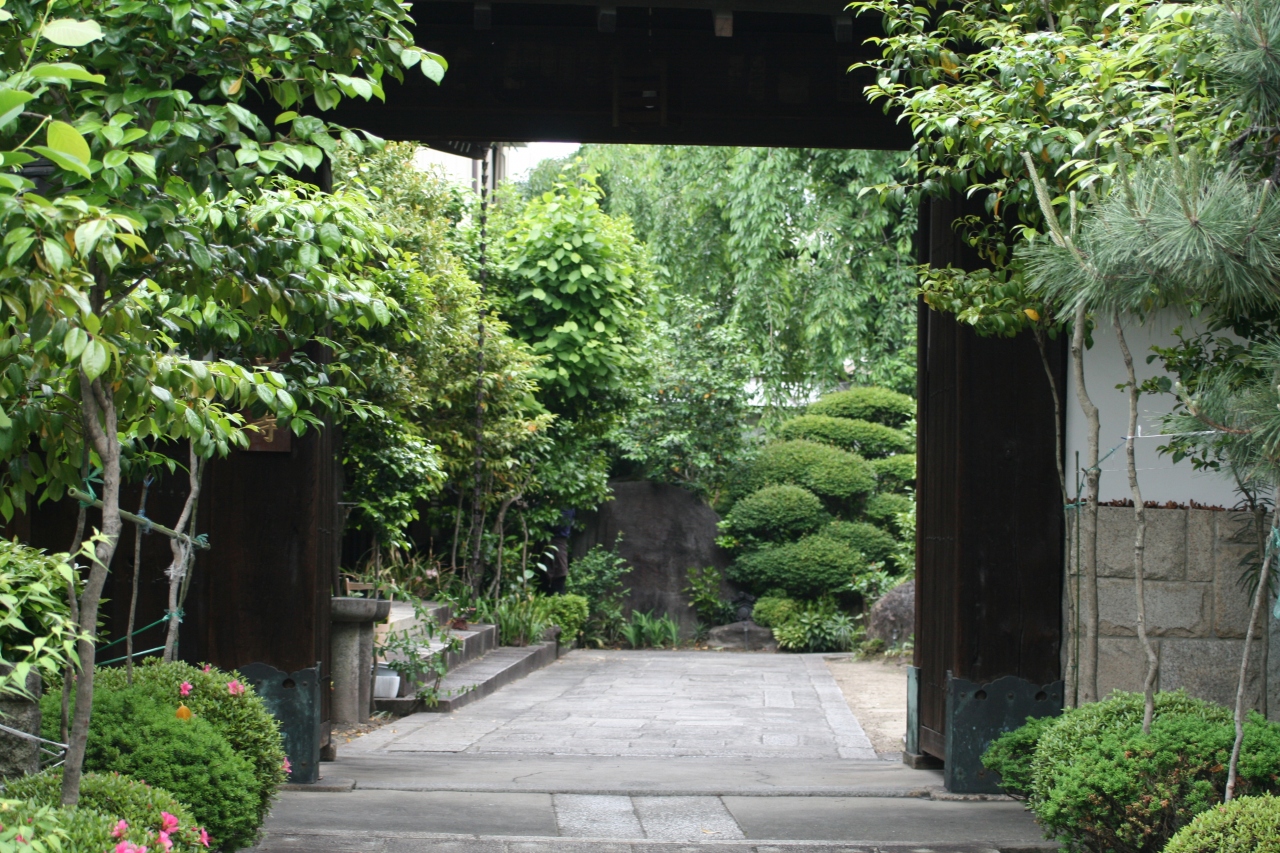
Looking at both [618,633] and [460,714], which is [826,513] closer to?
[618,633]

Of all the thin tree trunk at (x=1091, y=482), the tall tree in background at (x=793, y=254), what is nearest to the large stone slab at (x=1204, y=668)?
the thin tree trunk at (x=1091, y=482)

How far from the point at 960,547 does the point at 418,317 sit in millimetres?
4234

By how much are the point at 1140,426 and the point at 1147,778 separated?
2.27 metres

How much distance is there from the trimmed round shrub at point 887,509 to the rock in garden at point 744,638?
80.4 inches

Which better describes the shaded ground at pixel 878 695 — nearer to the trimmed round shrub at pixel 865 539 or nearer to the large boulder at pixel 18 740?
the trimmed round shrub at pixel 865 539

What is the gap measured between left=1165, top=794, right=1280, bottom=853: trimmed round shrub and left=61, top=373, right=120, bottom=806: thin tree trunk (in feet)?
8.89

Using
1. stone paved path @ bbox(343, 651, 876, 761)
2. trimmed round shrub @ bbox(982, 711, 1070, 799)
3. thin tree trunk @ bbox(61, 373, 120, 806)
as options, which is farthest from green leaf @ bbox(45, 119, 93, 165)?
stone paved path @ bbox(343, 651, 876, 761)

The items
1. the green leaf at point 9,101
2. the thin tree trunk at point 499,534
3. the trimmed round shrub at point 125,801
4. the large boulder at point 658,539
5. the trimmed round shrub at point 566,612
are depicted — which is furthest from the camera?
the large boulder at point 658,539

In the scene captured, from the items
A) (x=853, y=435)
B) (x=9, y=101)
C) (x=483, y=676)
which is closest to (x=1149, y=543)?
(x=9, y=101)

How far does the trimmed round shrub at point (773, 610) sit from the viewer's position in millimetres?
13562

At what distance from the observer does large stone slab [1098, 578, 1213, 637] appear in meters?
5.15

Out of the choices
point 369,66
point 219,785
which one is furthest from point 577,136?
point 219,785

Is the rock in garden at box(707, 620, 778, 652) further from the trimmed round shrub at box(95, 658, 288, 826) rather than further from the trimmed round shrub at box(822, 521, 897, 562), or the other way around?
the trimmed round shrub at box(95, 658, 288, 826)

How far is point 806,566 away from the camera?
13.6 meters
